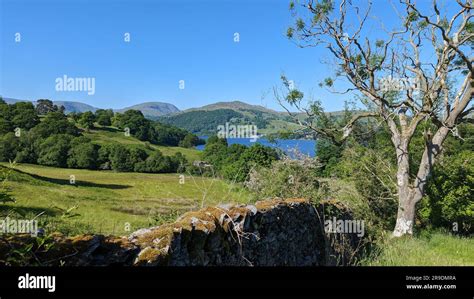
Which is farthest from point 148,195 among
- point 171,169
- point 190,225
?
point 190,225

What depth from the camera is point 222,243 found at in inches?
241

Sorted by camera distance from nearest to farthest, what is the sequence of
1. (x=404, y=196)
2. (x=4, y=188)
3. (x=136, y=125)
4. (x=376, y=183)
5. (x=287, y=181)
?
(x=4, y=188) < (x=287, y=181) < (x=404, y=196) < (x=376, y=183) < (x=136, y=125)

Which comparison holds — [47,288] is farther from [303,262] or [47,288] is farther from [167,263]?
[303,262]

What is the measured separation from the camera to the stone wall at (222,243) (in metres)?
4.08

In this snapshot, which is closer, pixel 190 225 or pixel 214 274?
pixel 214 274

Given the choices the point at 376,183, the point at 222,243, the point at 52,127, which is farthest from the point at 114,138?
the point at 222,243

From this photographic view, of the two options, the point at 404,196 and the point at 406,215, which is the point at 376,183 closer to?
the point at 404,196

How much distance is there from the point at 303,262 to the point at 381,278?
376 centimetres

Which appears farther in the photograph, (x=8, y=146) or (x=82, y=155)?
(x=82, y=155)

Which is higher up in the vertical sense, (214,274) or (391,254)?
(214,274)

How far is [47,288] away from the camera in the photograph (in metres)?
3.62

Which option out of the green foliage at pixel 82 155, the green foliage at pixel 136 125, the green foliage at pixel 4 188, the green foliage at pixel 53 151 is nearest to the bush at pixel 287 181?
the green foliage at pixel 4 188

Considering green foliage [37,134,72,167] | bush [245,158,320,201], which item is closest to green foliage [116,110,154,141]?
green foliage [37,134,72,167]

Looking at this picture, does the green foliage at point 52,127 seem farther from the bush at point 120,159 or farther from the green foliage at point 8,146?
the bush at point 120,159
